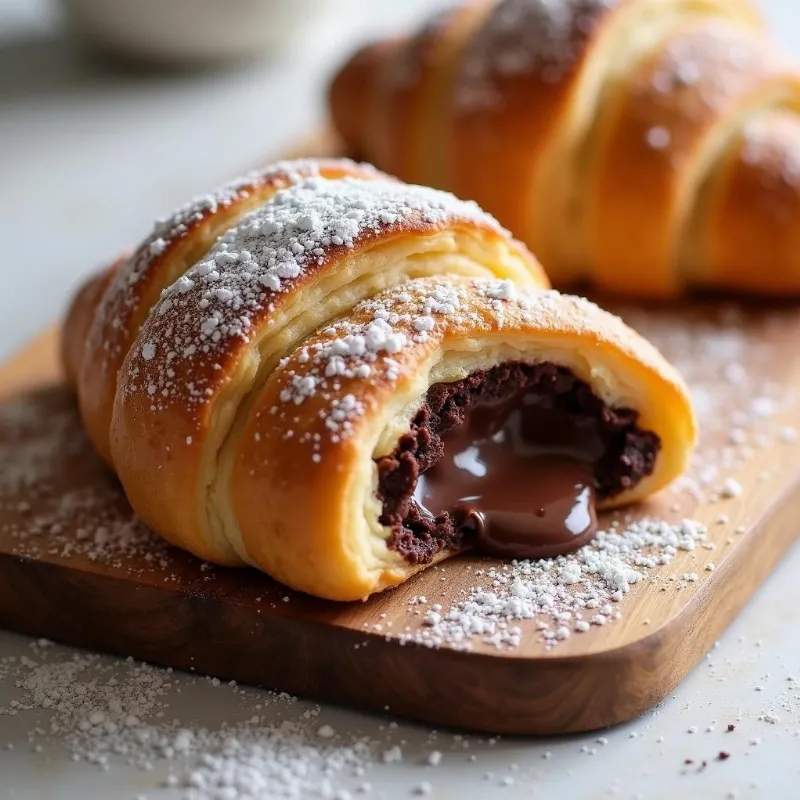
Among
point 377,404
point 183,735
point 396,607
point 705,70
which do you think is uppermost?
point 705,70

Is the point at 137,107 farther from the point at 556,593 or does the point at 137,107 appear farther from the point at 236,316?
the point at 556,593

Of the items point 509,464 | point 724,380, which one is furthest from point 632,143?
point 509,464

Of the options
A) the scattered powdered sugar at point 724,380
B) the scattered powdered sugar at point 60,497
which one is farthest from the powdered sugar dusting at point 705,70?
the scattered powdered sugar at point 60,497

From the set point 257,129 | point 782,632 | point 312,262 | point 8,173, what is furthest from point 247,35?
point 782,632

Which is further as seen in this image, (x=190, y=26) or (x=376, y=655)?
(x=190, y=26)

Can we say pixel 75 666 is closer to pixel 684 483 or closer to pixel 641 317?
pixel 684 483

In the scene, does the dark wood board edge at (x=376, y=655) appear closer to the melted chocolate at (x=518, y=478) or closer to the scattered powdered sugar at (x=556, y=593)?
the scattered powdered sugar at (x=556, y=593)

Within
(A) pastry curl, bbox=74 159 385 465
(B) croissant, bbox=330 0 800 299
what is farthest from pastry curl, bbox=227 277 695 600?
(B) croissant, bbox=330 0 800 299
